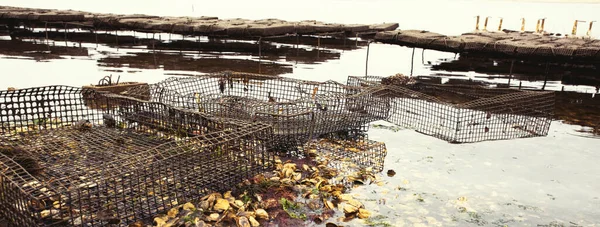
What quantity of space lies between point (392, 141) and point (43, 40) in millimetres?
23499

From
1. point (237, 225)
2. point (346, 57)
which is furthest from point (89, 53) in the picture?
point (237, 225)

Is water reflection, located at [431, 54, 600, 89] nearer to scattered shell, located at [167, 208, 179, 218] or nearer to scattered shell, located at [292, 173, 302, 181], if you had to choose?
scattered shell, located at [292, 173, 302, 181]

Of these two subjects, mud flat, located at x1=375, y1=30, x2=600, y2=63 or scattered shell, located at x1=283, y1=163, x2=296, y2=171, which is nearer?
scattered shell, located at x1=283, y1=163, x2=296, y2=171

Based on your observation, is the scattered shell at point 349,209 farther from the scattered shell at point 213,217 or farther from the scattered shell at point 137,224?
the scattered shell at point 137,224

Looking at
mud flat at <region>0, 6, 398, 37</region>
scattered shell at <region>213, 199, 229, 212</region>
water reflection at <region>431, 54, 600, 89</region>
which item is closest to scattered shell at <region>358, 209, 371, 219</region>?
scattered shell at <region>213, 199, 229, 212</region>

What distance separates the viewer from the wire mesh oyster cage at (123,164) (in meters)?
4.51

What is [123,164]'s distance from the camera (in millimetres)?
4992

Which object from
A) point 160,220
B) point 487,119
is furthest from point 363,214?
point 487,119

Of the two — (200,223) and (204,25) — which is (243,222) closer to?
(200,223)

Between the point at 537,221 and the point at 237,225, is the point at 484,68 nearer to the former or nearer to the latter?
the point at 537,221

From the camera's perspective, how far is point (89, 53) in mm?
20547

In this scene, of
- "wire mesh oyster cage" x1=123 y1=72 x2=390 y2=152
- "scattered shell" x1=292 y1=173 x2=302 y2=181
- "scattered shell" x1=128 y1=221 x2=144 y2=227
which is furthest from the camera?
"wire mesh oyster cage" x1=123 y1=72 x2=390 y2=152

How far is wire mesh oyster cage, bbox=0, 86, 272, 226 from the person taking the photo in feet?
14.8

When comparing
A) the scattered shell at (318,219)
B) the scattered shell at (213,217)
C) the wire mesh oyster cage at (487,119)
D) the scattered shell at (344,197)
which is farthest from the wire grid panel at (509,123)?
the scattered shell at (213,217)
